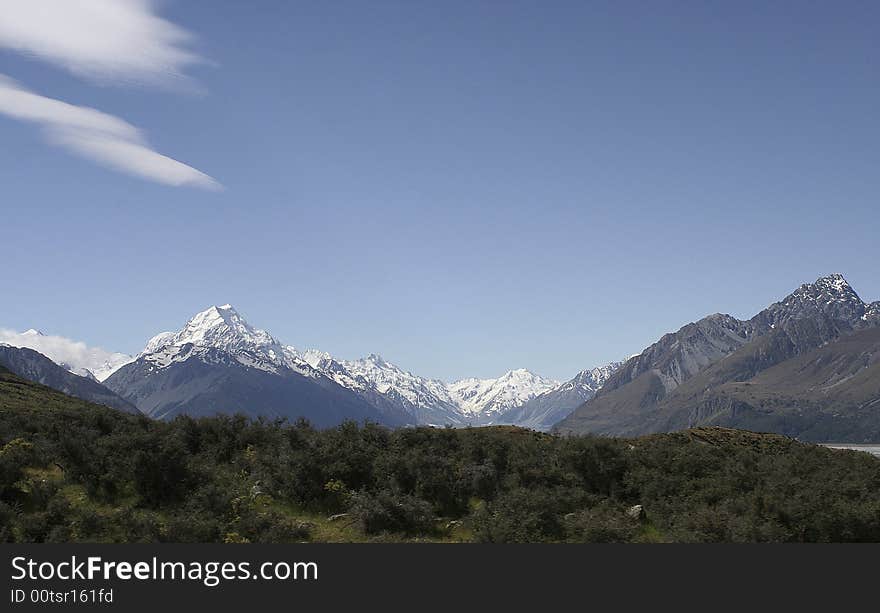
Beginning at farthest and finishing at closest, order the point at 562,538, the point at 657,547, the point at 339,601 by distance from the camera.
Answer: the point at 562,538
the point at 657,547
the point at 339,601

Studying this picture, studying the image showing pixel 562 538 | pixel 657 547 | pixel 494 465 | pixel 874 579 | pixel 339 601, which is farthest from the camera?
pixel 494 465

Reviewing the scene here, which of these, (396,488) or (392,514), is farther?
(396,488)

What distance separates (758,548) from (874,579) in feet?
10.8

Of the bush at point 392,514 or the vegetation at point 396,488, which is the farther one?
the bush at point 392,514

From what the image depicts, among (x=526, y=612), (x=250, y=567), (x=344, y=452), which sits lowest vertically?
(x=526, y=612)

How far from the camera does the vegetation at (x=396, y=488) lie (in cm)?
2545

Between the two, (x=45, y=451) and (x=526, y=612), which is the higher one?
(x=45, y=451)

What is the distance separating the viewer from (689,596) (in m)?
18.8

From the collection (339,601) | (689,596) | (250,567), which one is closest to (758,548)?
(689,596)

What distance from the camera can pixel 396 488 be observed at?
30.2 metres

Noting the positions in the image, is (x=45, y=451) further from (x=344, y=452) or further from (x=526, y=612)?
(x=526, y=612)

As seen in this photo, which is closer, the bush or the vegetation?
the vegetation

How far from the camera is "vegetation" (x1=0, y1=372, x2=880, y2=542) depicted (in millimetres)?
25453

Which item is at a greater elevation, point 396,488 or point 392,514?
point 396,488
